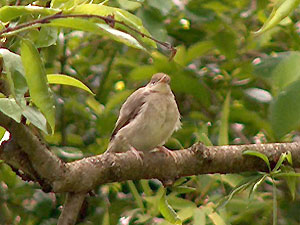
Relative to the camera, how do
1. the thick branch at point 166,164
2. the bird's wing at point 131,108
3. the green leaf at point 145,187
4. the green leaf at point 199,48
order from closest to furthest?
the thick branch at point 166,164, the green leaf at point 145,187, the green leaf at point 199,48, the bird's wing at point 131,108

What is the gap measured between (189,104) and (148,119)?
26cm

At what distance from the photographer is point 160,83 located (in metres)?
2.72

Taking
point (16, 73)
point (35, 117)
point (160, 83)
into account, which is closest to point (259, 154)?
point (35, 117)

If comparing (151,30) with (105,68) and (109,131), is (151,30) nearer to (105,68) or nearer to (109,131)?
(109,131)

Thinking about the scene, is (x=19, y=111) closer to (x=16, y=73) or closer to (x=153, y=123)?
(x=16, y=73)

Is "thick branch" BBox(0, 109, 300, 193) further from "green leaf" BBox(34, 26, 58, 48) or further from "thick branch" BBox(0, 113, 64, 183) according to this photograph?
"green leaf" BBox(34, 26, 58, 48)

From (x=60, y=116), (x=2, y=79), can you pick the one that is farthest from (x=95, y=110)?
(x=2, y=79)

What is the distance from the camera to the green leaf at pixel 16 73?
1.09 m

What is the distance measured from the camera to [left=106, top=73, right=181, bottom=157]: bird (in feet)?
8.77

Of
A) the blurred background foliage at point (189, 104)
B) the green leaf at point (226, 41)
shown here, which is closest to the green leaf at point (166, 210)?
the blurred background foliage at point (189, 104)

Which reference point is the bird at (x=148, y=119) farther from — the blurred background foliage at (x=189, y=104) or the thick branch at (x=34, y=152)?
the thick branch at (x=34, y=152)

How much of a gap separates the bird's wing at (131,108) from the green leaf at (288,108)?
79cm

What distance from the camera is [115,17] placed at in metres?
1.18

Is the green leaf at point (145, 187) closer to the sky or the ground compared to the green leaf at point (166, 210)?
closer to the ground
